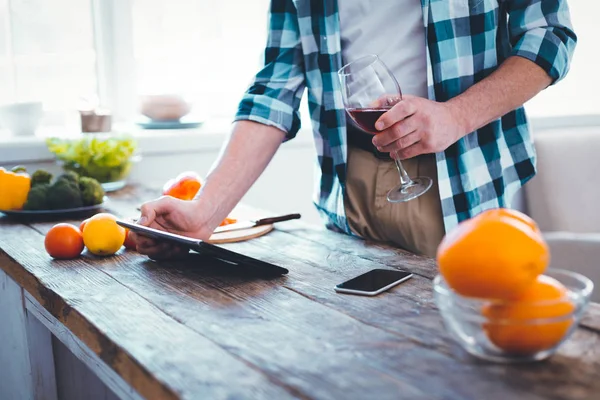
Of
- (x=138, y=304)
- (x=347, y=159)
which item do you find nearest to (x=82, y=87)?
(x=347, y=159)

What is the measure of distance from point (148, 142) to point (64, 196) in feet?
2.49

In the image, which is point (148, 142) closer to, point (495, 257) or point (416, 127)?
point (416, 127)

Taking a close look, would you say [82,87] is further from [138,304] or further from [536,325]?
[536,325]

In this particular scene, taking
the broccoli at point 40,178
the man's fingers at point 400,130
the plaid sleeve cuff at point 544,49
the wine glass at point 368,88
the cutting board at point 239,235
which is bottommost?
the cutting board at point 239,235

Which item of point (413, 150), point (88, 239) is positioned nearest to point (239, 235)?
point (88, 239)

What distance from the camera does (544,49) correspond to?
1.33 meters

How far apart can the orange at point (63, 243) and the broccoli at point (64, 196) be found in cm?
44

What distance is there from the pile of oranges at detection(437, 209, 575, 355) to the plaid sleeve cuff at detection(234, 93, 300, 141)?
819 millimetres

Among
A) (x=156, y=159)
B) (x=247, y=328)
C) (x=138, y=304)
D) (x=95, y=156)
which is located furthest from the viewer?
(x=156, y=159)

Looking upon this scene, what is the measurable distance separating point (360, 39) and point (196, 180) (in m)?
0.49

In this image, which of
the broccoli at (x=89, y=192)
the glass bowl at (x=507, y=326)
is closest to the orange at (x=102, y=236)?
the broccoli at (x=89, y=192)

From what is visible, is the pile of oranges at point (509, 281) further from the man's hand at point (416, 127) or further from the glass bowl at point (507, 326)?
the man's hand at point (416, 127)

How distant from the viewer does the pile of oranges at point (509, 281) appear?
0.72 meters

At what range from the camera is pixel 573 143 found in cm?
262
